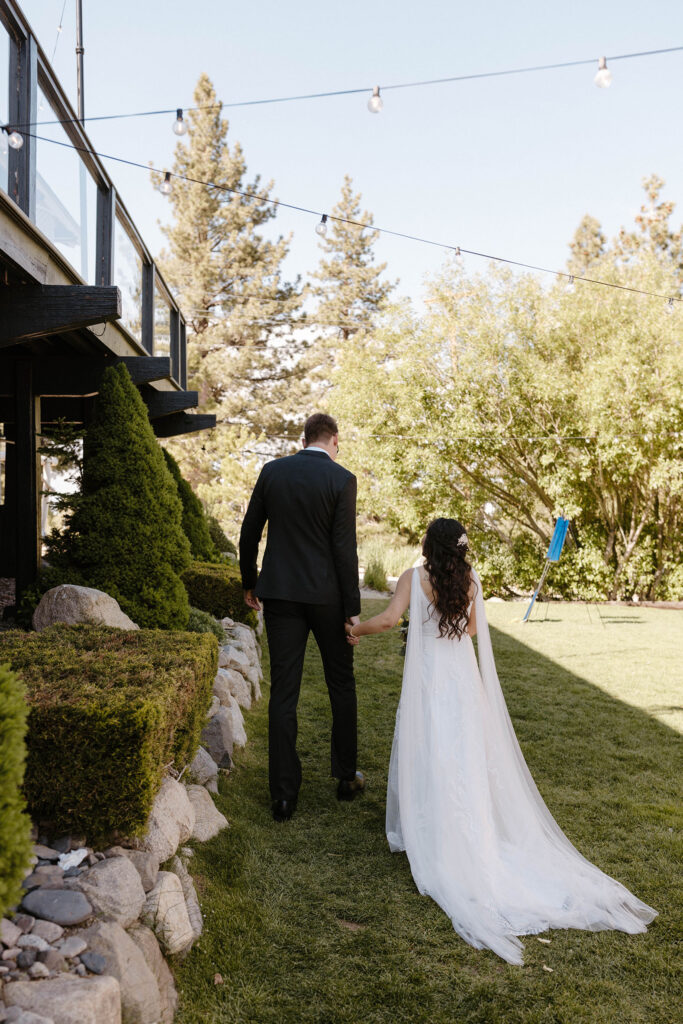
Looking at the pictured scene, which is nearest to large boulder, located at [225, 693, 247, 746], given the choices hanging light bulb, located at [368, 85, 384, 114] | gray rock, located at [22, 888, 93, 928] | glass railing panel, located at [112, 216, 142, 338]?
gray rock, located at [22, 888, 93, 928]

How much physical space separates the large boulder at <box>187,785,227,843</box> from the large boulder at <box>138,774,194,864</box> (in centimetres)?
14

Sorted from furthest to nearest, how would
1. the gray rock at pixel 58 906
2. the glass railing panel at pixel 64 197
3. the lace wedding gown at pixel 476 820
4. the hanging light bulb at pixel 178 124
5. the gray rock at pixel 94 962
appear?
the hanging light bulb at pixel 178 124 → the glass railing panel at pixel 64 197 → the lace wedding gown at pixel 476 820 → the gray rock at pixel 58 906 → the gray rock at pixel 94 962

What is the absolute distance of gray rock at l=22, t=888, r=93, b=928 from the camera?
2078mm

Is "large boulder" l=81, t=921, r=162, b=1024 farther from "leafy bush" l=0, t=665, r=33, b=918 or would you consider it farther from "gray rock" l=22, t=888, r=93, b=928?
"leafy bush" l=0, t=665, r=33, b=918

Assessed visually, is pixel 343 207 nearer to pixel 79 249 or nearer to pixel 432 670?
pixel 79 249

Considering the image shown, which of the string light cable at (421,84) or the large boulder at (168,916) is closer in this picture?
the large boulder at (168,916)

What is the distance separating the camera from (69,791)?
2.42m

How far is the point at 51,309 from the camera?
440cm

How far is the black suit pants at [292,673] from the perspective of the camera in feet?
11.9

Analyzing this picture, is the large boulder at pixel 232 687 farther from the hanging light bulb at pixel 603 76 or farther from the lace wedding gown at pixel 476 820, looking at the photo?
the hanging light bulb at pixel 603 76

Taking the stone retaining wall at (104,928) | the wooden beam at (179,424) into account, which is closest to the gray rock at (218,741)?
the stone retaining wall at (104,928)

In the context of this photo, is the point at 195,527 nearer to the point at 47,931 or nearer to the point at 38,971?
the point at 47,931

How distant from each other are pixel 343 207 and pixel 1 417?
1032 inches

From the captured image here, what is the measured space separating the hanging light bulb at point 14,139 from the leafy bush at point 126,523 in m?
1.78
